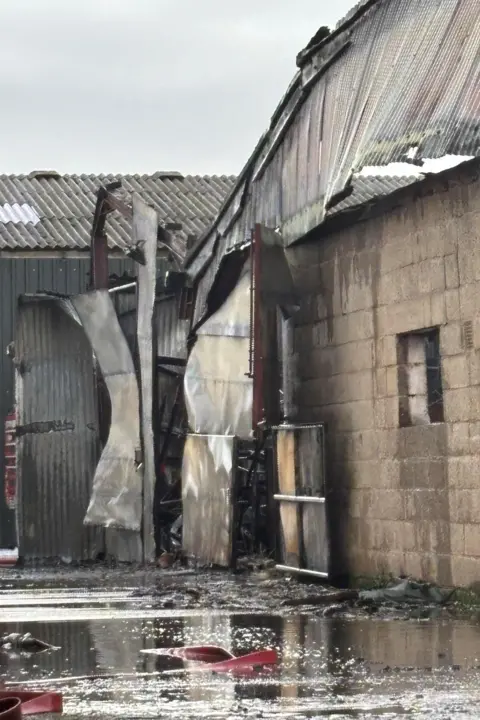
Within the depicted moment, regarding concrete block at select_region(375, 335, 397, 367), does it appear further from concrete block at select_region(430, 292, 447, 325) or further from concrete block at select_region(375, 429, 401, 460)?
concrete block at select_region(430, 292, 447, 325)

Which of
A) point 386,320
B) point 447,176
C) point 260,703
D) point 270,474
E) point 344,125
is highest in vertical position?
point 344,125

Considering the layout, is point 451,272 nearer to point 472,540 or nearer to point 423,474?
point 423,474

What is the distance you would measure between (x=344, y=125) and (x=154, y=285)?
532 centimetres

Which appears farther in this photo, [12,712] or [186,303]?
[186,303]

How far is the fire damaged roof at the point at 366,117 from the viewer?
11617 mm

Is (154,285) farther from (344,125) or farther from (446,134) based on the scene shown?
Answer: (446,134)

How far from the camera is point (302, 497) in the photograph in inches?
580

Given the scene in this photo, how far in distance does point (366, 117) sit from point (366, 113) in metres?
0.07

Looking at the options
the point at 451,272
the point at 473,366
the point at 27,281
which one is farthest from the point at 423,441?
the point at 27,281

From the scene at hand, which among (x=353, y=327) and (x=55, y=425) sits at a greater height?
(x=353, y=327)

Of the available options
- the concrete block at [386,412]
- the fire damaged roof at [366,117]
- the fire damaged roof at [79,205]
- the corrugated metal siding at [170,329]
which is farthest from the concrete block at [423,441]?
the fire damaged roof at [79,205]

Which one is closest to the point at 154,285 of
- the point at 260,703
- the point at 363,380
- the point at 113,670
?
the point at 363,380

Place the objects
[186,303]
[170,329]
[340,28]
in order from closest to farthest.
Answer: [340,28]
[186,303]
[170,329]

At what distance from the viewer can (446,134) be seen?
11312 millimetres
